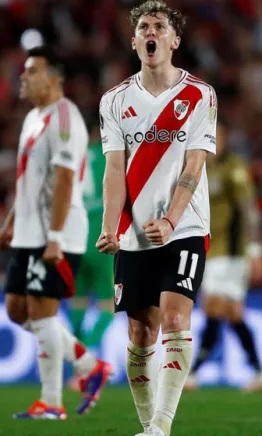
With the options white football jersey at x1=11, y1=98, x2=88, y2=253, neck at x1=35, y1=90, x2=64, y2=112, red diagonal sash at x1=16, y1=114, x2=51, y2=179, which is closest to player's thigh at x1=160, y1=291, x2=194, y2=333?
white football jersey at x1=11, y1=98, x2=88, y2=253

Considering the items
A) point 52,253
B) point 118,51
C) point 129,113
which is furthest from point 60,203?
point 118,51

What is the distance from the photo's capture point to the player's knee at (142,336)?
5168 mm

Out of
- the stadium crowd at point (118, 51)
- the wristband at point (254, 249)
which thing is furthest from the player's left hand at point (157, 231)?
the stadium crowd at point (118, 51)

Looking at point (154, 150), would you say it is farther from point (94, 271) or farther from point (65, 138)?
point (94, 271)

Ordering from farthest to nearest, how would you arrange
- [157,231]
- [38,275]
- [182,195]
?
1. [38,275]
2. [182,195]
3. [157,231]

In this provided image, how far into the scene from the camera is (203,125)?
16.6ft

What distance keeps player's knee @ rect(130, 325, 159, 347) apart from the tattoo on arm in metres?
0.72

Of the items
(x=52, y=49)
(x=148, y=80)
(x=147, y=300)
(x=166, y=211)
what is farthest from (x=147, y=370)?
(x=52, y=49)

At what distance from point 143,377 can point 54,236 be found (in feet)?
5.09

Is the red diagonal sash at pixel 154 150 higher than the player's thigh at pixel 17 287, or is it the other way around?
the red diagonal sash at pixel 154 150

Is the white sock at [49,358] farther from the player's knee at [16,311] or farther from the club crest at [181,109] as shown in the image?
the club crest at [181,109]

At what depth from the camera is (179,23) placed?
5.19m

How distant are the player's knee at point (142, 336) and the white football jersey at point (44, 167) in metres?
1.60

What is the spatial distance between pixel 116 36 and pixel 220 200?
6.10 m
